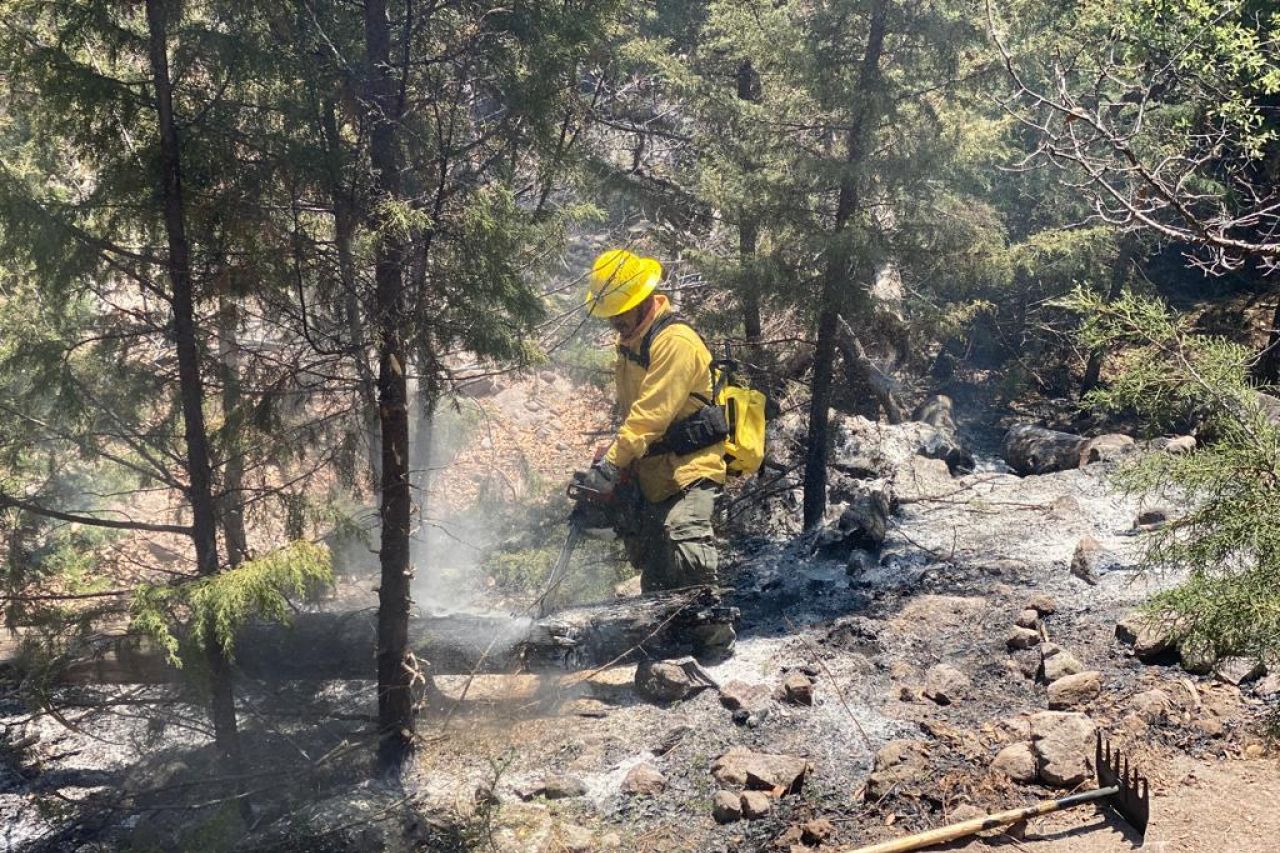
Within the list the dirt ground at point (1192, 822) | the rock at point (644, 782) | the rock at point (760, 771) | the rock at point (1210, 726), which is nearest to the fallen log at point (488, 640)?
the rock at point (644, 782)

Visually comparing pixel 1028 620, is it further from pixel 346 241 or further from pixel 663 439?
pixel 346 241

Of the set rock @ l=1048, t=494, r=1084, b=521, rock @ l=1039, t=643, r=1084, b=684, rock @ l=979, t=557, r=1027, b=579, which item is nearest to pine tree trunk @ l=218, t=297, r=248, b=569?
rock @ l=1039, t=643, r=1084, b=684

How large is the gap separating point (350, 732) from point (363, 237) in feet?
11.5

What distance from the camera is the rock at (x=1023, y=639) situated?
23.2 ft

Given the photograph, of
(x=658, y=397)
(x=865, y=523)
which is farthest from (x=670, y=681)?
(x=865, y=523)

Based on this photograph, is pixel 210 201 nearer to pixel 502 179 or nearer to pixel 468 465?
pixel 502 179

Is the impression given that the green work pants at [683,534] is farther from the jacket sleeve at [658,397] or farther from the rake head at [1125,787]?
the rake head at [1125,787]

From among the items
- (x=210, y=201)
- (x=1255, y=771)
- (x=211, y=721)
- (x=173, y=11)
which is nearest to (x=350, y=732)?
(x=211, y=721)

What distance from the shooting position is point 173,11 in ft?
18.7

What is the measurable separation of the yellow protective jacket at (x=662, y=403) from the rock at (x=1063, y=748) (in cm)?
317

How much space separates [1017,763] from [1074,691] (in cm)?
91

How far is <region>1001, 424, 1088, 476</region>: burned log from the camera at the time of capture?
13.0m

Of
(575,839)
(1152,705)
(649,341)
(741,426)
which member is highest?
(649,341)

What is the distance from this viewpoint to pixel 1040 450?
1351 cm
